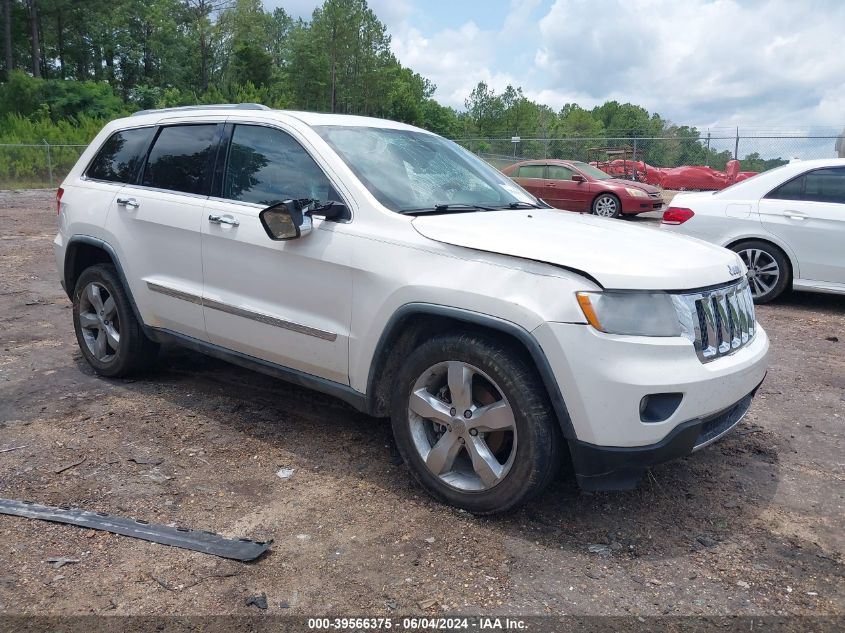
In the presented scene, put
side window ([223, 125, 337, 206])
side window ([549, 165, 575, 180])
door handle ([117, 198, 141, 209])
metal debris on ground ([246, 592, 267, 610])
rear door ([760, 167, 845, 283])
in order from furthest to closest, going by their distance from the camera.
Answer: side window ([549, 165, 575, 180]) < rear door ([760, 167, 845, 283]) < door handle ([117, 198, 141, 209]) < side window ([223, 125, 337, 206]) < metal debris on ground ([246, 592, 267, 610])

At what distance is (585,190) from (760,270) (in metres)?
9.11

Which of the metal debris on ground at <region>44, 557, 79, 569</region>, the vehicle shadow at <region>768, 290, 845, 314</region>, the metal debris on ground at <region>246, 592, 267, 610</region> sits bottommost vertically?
the metal debris on ground at <region>246, 592, 267, 610</region>

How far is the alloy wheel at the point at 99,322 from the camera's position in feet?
16.0

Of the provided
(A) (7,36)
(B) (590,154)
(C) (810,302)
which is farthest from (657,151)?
(A) (7,36)

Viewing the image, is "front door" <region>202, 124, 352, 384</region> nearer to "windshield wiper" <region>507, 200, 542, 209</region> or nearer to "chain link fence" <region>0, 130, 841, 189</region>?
"windshield wiper" <region>507, 200, 542, 209</region>

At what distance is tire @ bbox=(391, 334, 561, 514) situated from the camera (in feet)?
9.66

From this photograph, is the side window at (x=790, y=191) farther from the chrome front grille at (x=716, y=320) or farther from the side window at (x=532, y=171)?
the side window at (x=532, y=171)

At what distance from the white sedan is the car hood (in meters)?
4.51

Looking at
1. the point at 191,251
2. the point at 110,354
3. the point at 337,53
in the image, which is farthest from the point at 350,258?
the point at 337,53

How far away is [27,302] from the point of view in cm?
737

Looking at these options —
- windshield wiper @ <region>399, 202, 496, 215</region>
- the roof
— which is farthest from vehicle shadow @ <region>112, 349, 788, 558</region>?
the roof

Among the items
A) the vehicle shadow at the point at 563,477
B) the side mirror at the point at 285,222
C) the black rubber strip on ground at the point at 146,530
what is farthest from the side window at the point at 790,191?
the black rubber strip on ground at the point at 146,530

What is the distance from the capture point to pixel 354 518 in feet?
10.5

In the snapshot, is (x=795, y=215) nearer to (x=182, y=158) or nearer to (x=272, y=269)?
(x=272, y=269)
